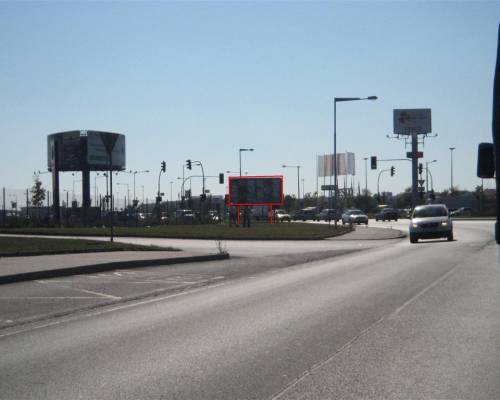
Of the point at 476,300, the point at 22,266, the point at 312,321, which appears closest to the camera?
the point at 312,321

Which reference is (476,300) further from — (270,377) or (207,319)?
(270,377)

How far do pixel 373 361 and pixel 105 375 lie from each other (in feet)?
9.35

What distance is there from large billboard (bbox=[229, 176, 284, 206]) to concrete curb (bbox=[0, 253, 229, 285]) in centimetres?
4428

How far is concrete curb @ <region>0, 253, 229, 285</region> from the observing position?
1661 centimetres

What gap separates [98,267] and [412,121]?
99.1 metres

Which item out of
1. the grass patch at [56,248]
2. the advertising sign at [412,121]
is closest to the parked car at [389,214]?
the advertising sign at [412,121]

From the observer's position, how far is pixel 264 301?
13195 mm

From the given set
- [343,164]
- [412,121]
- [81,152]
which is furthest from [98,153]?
[412,121]

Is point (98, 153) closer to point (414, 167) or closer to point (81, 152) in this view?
point (81, 152)

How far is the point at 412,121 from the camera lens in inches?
4446

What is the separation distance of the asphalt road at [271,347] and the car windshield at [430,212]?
20.7 m

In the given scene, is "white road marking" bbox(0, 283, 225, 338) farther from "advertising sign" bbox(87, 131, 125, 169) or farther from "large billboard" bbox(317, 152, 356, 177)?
"large billboard" bbox(317, 152, 356, 177)

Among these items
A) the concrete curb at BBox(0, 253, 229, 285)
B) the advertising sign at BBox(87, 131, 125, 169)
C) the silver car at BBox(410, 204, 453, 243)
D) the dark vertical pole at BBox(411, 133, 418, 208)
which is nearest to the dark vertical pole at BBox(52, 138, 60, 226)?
the advertising sign at BBox(87, 131, 125, 169)

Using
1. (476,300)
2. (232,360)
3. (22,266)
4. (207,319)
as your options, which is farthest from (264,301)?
(22,266)
